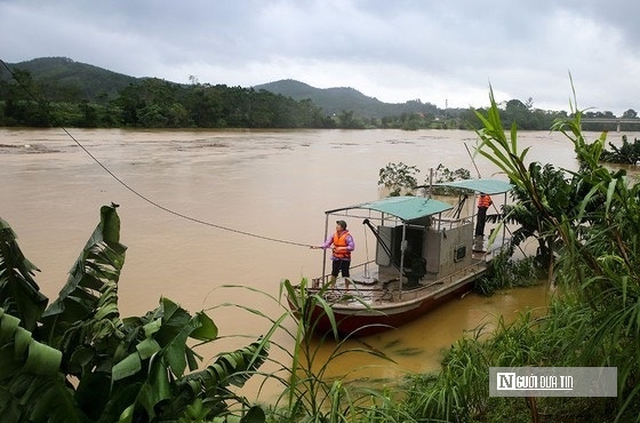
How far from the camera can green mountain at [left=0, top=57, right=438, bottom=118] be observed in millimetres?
49494

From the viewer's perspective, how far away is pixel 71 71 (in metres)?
88.4

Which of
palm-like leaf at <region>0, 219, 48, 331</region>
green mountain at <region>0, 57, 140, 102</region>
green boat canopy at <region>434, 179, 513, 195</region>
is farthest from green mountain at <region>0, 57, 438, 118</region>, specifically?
green boat canopy at <region>434, 179, 513, 195</region>

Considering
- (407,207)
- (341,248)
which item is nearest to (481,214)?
(407,207)

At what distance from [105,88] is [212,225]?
7871 cm

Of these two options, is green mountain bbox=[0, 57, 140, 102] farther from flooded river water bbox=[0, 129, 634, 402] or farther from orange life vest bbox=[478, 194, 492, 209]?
orange life vest bbox=[478, 194, 492, 209]

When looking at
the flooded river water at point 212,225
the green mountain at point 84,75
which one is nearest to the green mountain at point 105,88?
the green mountain at point 84,75

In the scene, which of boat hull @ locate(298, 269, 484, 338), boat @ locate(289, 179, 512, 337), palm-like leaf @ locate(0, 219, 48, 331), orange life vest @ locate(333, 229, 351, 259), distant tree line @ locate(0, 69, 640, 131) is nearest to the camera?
palm-like leaf @ locate(0, 219, 48, 331)

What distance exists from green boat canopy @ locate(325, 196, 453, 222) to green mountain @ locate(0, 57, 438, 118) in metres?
4.28

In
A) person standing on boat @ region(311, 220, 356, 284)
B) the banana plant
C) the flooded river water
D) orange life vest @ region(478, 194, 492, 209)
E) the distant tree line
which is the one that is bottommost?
the flooded river water

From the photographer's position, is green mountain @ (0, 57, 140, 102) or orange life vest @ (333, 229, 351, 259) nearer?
orange life vest @ (333, 229, 351, 259)

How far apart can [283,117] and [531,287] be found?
5650 cm

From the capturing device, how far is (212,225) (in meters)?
13.0

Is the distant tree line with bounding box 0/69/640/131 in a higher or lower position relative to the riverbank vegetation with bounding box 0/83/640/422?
higher

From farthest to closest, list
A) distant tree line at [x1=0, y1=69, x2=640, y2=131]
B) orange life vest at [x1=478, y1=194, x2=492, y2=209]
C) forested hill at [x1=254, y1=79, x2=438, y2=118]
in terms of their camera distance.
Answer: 1. forested hill at [x1=254, y1=79, x2=438, y2=118]
2. distant tree line at [x1=0, y1=69, x2=640, y2=131]
3. orange life vest at [x1=478, y1=194, x2=492, y2=209]
